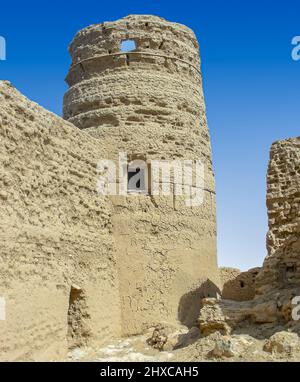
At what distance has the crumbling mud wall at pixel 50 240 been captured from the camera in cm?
727

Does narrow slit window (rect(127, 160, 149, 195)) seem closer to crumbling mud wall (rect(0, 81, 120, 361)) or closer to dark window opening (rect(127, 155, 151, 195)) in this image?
dark window opening (rect(127, 155, 151, 195))

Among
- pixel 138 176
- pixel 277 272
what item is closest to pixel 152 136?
pixel 138 176

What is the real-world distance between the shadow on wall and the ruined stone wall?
1.60m

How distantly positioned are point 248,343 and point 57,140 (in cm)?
446

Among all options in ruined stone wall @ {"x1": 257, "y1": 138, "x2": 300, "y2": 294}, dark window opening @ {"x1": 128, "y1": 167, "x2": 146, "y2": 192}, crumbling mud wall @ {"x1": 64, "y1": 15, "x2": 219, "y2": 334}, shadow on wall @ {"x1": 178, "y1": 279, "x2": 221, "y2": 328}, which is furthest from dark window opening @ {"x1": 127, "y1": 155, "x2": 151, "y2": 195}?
ruined stone wall @ {"x1": 257, "y1": 138, "x2": 300, "y2": 294}

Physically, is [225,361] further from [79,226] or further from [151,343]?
[79,226]

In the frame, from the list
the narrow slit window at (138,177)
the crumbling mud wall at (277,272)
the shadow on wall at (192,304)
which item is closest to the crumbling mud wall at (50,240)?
the narrow slit window at (138,177)

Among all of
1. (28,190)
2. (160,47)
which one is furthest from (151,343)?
(160,47)

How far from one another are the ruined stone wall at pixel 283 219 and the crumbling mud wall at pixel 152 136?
1.60 m

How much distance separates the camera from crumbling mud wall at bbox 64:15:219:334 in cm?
990

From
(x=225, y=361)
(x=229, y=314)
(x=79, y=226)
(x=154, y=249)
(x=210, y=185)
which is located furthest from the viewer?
(x=210, y=185)

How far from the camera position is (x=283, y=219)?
9695 mm

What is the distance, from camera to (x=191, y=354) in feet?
25.8

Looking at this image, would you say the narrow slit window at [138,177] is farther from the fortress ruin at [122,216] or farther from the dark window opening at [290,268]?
the dark window opening at [290,268]
